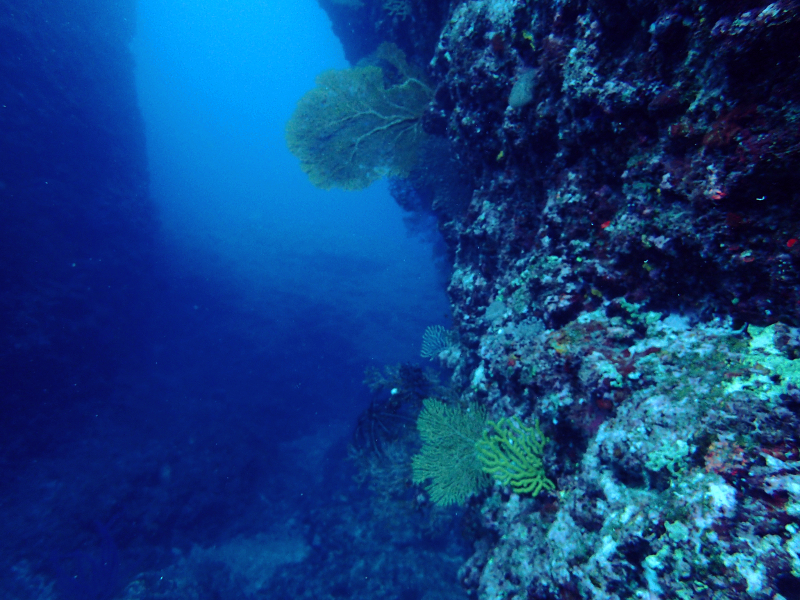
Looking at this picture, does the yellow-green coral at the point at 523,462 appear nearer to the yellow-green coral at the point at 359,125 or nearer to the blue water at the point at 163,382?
the yellow-green coral at the point at 359,125

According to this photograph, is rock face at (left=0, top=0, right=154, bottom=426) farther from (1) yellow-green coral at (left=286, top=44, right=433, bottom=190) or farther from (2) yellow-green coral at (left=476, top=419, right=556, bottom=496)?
(2) yellow-green coral at (left=476, top=419, right=556, bottom=496)

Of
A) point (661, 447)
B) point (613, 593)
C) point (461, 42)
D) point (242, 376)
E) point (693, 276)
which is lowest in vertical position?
point (242, 376)

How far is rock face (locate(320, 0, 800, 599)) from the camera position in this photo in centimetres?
155

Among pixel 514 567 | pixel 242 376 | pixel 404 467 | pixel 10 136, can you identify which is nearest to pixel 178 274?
pixel 242 376

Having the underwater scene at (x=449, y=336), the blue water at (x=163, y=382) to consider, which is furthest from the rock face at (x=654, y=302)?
the blue water at (x=163, y=382)

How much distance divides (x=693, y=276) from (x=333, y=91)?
671 cm

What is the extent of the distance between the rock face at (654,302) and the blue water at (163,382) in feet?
26.9

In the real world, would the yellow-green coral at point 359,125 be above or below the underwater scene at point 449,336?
above

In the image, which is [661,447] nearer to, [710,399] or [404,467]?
[710,399]

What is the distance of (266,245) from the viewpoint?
27.6 m

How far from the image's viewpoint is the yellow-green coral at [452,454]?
13.5 ft

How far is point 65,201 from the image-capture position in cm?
1233

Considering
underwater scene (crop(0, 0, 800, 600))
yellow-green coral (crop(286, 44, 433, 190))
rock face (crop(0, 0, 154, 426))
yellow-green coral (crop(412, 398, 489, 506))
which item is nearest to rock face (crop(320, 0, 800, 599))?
underwater scene (crop(0, 0, 800, 600))

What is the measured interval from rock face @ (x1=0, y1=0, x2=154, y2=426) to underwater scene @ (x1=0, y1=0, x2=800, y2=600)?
103 mm
